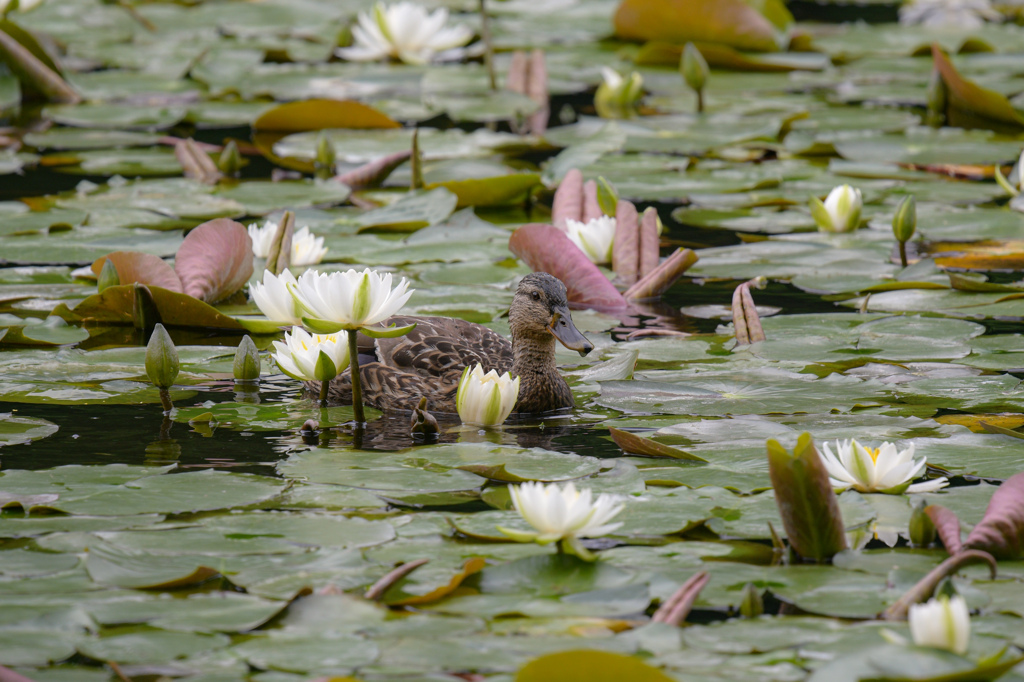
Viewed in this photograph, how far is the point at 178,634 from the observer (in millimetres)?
2781

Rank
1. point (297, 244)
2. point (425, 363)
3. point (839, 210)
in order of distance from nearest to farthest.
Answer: point (425, 363)
point (297, 244)
point (839, 210)

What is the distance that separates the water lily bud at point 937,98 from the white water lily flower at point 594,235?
3824 millimetres

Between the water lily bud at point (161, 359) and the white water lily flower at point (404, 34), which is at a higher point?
the white water lily flower at point (404, 34)

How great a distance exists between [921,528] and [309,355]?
88.1 inches

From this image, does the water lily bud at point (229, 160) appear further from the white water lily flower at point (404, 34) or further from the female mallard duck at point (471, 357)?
the female mallard duck at point (471, 357)

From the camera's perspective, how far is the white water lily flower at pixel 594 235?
658cm

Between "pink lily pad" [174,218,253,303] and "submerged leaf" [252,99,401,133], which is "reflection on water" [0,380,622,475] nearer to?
"pink lily pad" [174,218,253,303]

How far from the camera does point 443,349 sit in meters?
5.14

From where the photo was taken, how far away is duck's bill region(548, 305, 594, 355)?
16.0ft

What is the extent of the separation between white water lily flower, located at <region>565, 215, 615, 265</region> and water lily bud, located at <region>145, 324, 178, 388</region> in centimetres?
276

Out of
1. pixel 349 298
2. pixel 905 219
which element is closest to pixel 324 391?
pixel 349 298

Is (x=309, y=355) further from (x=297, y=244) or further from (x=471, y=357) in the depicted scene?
(x=297, y=244)

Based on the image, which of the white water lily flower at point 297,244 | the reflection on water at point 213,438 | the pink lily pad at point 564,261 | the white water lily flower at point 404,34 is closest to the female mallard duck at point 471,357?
the reflection on water at point 213,438

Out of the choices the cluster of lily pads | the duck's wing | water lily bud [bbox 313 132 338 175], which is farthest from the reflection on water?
water lily bud [bbox 313 132 338 175]
